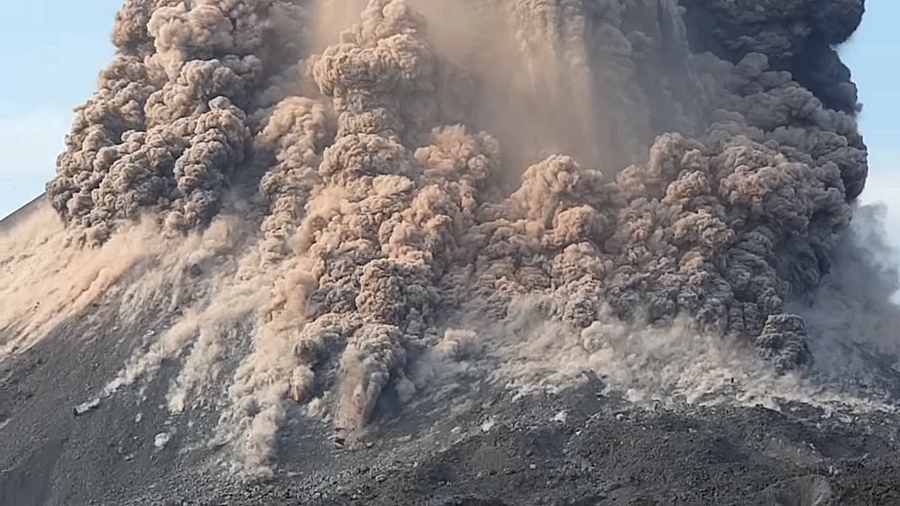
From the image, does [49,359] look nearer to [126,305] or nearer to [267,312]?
[126,305]

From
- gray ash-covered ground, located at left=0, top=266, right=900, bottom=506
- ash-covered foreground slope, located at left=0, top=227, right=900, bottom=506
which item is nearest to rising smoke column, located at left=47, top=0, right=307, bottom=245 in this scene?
ash-covered foreground slope, located at left=0, top=227, right=900, bottom=506

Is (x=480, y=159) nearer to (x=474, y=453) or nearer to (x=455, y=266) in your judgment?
(x=455, y=266)

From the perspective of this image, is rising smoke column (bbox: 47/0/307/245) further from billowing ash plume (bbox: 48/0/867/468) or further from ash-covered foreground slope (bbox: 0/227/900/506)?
ash-covered foreground slope (bbox: 0/227/900/506)

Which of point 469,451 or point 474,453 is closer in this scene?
point 474,453

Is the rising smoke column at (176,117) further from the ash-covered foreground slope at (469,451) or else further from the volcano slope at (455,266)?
the ash-covered foreground slope at (469,451)

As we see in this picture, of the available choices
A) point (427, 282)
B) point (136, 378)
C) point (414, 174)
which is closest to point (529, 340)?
point (427, 282)

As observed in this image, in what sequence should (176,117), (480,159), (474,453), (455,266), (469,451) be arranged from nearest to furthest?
1. (474,453)
2. (469,451)
3. (455,266)
4. (480,159)
5. (176,117)

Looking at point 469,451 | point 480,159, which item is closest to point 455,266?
point 480,159

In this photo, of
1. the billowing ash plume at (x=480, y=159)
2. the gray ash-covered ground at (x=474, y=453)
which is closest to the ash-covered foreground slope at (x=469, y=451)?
the gray ash-covered ground at (x=474, y=453)
